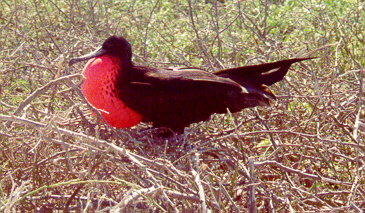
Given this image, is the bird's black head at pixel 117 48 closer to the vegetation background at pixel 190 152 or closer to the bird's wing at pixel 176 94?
the bird's wing at pixel 176 94

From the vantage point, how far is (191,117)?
1989mm

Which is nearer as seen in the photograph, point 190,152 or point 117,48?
point 190,152

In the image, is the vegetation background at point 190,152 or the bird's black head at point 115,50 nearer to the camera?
the vegetation background at point 190,152

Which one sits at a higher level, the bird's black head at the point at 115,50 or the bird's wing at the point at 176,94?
the bird's black head at the point at 115,50

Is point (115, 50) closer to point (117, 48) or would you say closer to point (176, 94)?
point (117, 48)

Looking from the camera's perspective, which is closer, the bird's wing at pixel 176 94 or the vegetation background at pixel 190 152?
the vegetation background at pixel 190 152

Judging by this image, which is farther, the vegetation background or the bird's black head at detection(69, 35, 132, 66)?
the bird's black head at detection(69, 35, 132, 66)

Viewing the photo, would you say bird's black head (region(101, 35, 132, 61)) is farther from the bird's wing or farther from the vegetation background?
the vegetation background

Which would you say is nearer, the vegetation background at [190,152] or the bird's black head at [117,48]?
the vegetation background at [190,152]

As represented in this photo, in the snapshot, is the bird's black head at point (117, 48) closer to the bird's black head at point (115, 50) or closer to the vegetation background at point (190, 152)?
the bird's black head at point (115, 50)

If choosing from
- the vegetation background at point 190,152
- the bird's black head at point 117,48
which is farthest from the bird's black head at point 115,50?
the vegetation background at point 190,152

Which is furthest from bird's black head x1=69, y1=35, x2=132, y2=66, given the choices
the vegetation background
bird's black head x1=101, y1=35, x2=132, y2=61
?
the vegetation background

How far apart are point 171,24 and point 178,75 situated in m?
1.86

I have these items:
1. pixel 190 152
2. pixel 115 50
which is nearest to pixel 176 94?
pixel 115 50
